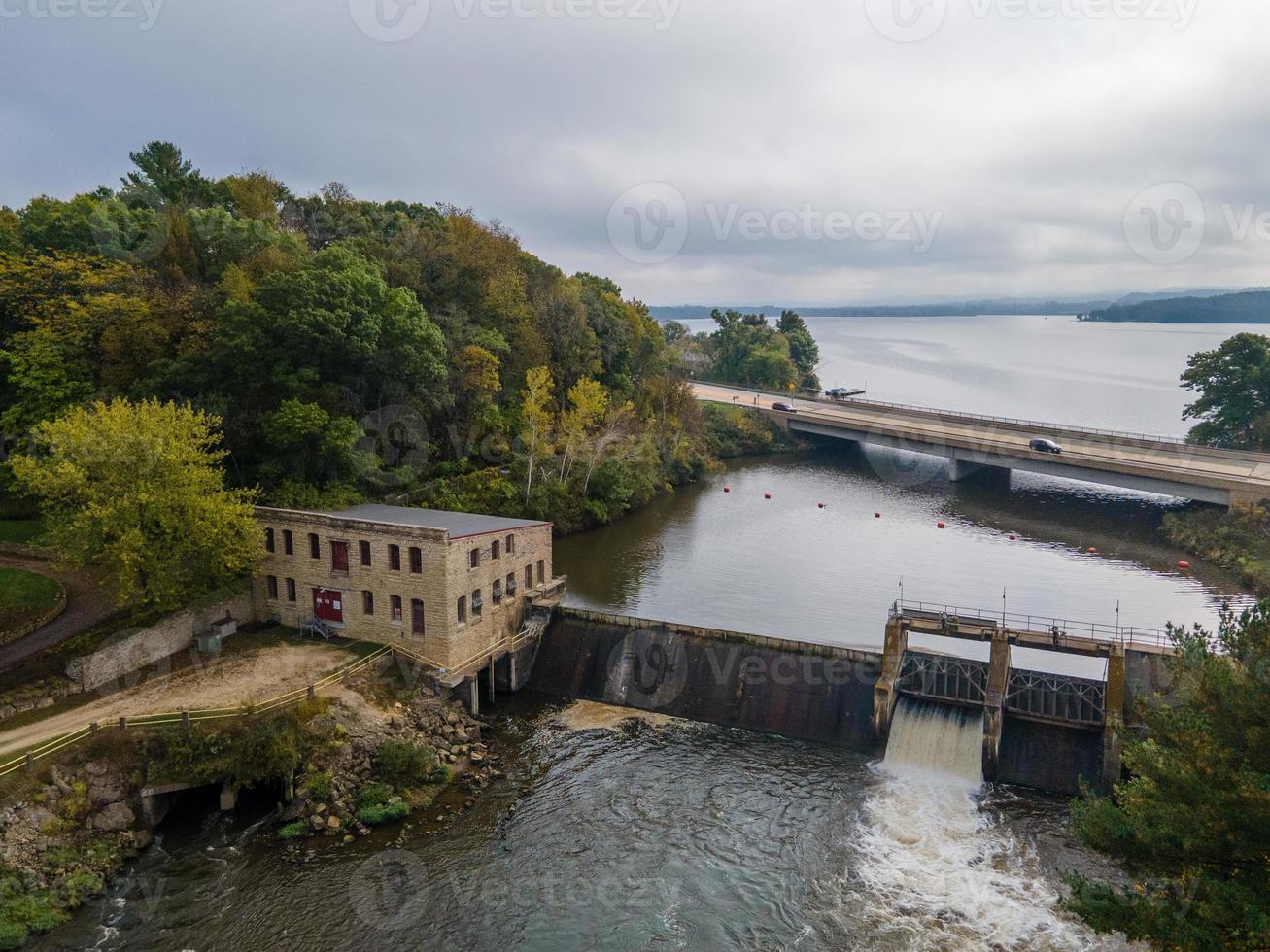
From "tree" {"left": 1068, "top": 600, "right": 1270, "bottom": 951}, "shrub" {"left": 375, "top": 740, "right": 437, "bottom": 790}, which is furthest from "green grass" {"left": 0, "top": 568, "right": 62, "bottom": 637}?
"tree" {"left": 1068, "top": 600, "right": 1270, "bottom": 951}

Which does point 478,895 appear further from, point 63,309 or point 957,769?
point 63,309

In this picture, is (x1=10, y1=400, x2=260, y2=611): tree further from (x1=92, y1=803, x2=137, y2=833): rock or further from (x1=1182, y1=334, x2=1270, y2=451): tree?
(x1=1182, y1=334, x2=1270, y2=451): tree

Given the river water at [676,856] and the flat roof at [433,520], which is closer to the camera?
the river water at [676,856]

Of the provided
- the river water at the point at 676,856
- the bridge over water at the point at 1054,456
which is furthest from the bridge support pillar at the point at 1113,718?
the bridge over water at the point at 1054,456

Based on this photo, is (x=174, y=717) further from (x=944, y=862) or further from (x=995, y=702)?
(x=995, y=702)

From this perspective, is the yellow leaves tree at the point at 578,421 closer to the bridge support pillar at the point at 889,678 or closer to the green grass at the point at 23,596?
the bridge support pillar at the point at 889,678

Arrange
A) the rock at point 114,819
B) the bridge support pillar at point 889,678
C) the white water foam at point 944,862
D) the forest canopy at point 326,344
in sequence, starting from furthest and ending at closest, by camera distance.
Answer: the forest canopy at point 326,344 < the bridge support pillar at point 889,678 < the rock at point 114,819 < the white water foam at point 944,862

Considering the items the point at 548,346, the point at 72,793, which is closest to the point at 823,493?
the point at 548,346
